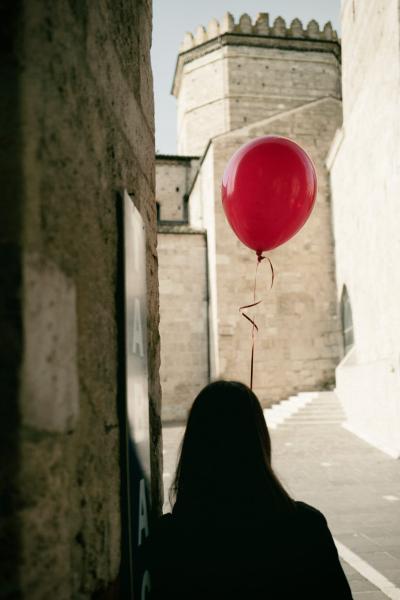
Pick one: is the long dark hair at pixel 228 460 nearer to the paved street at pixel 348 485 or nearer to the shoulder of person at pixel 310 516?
the shoulder of person at pixel 310 516

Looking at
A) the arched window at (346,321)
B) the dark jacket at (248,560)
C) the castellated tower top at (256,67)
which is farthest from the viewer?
the castellated tower top at (256,67)

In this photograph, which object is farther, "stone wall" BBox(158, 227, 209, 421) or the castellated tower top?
the castellated tower top

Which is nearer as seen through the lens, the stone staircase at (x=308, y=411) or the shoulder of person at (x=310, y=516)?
the shoulder of person at (x=310, y=516)

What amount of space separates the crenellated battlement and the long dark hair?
70.7 feet

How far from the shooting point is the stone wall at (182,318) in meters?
15.5

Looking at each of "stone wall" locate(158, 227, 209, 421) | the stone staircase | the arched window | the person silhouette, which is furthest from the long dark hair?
"stone wall" locate(158, 227, 209, 421)

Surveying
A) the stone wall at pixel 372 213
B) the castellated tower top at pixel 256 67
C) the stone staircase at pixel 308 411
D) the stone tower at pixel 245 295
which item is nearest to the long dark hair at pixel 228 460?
the stone wall at pixel 372 213

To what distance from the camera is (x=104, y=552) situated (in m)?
1.38

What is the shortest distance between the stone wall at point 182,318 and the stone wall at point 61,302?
13799 millimetres

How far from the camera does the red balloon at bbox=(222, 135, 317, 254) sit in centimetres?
338

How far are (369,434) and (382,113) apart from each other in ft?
20.2

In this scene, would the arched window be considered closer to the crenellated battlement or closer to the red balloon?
the red balloon

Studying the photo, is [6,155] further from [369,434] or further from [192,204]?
[192,204]

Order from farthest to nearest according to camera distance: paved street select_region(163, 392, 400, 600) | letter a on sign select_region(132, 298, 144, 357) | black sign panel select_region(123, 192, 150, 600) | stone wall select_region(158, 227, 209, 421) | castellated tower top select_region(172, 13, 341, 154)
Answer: castellated tower top select_region(172, 13, 341, 154)
stone wall select_region(158, 227, 209, 421)
paved street select_region(163, 392, 400, 600)
letter a on sign select_region(132, 298, 144, 357)
black sign panel select_region(123, 192, 150, 600)
